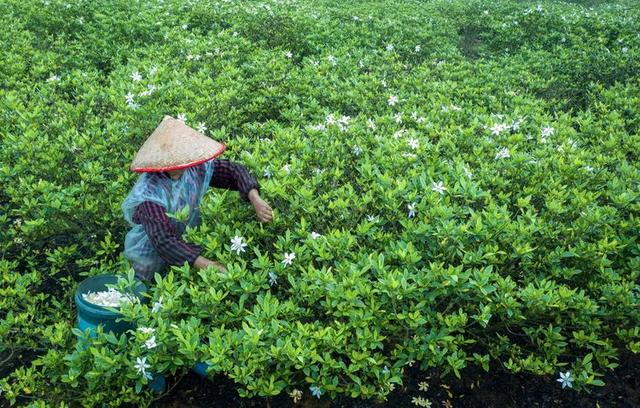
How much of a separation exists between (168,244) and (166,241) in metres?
0.02

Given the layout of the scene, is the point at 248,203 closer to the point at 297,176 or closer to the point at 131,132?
the point at 297,176

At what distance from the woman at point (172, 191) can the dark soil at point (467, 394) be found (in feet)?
2.33

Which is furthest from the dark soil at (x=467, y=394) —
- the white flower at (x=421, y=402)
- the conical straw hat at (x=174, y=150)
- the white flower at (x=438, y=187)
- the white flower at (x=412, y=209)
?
the conical straw hat at (x=174, y=150)

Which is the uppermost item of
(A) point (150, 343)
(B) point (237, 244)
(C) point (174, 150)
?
(C) point (174, 150)

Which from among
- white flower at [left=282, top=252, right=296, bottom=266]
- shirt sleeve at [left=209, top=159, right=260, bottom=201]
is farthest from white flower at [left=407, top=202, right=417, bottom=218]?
shirt sleeve at [left=209, top=159, right=260, bottom=201]

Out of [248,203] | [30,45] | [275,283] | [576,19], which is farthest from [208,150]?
[576,19]

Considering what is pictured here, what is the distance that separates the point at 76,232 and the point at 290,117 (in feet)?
6.19

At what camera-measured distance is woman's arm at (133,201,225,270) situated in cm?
291

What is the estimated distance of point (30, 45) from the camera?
6.28 meters

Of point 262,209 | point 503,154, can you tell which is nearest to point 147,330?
point 262,209

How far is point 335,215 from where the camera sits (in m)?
3.28

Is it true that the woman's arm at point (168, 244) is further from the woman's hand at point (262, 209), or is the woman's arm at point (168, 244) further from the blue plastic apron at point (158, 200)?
the woman's hand at point (262, 209)

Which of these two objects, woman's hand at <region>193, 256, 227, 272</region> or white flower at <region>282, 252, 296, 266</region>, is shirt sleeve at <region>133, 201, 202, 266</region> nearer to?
woman's hand at <region>193, 256, 227, 272</region>

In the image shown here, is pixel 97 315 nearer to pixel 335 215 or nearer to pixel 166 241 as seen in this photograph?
pixel 166 241
